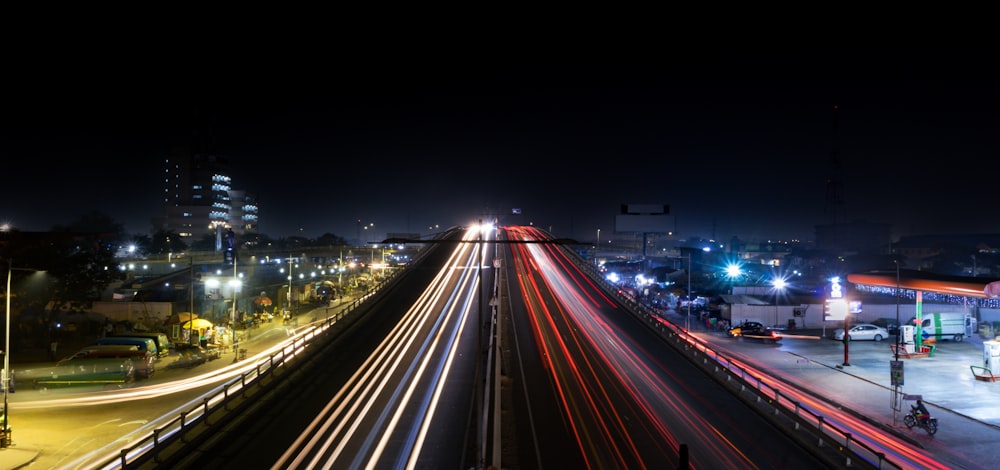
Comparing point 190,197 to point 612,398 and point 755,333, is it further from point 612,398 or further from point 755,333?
point 612,398

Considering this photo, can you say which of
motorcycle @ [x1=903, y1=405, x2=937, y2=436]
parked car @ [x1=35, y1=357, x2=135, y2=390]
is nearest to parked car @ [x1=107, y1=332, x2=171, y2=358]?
parked car @ [x1=35, y1=357, x2=135, y2=390]

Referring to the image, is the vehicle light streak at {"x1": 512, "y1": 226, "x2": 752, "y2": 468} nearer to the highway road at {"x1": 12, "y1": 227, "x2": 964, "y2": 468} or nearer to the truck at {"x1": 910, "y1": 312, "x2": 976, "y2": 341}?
the highway road at {"x1": 12, "y1": 227, "x2": 964, "y2": 468}

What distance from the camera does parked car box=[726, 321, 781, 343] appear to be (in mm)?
34625

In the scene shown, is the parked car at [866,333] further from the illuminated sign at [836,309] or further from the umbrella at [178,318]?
the umbrella at [178,318]

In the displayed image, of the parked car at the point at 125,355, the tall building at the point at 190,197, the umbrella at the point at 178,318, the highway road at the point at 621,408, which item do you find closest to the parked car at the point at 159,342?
the parked car at the point at 125,355

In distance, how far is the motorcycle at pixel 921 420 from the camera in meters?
16.9

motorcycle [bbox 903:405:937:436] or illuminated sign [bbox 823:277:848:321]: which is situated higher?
illuminated sign [bbox 823:277:848:321]

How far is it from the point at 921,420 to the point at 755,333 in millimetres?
19079

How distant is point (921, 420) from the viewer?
1703cm

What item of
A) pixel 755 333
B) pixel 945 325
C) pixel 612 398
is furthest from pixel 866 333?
pixel 612 398

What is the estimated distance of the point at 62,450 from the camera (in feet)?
51.5

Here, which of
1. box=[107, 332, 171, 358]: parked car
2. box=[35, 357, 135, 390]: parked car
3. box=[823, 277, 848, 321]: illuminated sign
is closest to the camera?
box=[35, 357, 135, 390]: parked car

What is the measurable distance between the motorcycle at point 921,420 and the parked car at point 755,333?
1735 centimetres

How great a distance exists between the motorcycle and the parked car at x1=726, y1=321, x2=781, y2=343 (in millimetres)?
17349
